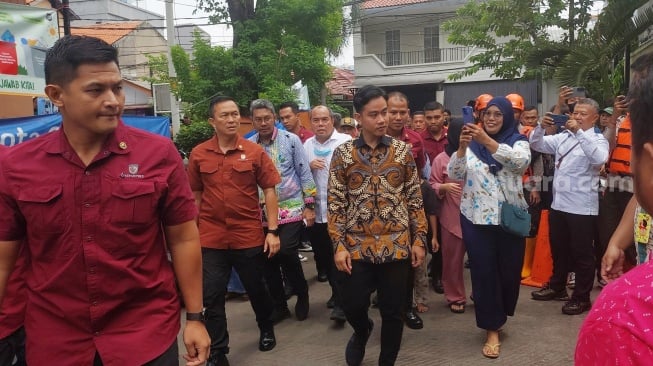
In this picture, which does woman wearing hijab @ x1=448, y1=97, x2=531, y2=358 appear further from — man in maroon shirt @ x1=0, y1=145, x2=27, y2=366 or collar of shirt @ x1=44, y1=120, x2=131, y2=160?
man in maroon shirt @ x1=0, y1=145, x2=27, y2=366

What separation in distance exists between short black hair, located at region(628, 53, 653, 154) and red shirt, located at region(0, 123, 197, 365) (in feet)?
5.11

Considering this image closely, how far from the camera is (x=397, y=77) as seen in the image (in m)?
23.7

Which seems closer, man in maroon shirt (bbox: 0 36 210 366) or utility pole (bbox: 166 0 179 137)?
man in maroon shirt (bbox: 0 36 210 366)

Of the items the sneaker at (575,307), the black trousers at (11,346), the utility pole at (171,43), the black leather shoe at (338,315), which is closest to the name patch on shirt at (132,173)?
the black trousers at (11,346)

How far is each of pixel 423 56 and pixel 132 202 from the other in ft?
79.7

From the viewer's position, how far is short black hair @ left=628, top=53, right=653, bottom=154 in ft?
3.45

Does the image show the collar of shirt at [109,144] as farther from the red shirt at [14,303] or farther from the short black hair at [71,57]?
the red shirt at [14,303]

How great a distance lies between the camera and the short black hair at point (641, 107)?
1.05 metres

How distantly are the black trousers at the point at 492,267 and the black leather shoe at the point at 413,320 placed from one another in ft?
2.17

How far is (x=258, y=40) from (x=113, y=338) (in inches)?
531

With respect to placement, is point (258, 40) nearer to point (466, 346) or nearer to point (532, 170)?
point (532, 170)

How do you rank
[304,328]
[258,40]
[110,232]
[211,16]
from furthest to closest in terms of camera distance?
[211,16] → [258,40] → [304,328] → [110,232]

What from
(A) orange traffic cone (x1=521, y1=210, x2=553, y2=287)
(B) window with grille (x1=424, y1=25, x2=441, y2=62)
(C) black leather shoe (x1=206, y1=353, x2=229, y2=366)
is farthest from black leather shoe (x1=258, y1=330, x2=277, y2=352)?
(B) window with grille (x1=424, y1=25, x2=441, y2=62)

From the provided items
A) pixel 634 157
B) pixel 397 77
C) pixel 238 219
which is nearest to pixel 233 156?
pixel 238 219
